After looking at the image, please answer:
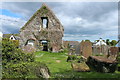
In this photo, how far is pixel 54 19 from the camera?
21672 mm

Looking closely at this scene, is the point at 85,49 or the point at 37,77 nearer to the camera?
the point at 37,77

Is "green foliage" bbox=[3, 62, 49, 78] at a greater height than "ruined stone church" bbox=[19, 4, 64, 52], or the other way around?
"ruined stone church" bbox=[19, 4, 64, 52]

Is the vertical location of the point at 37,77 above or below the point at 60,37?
below

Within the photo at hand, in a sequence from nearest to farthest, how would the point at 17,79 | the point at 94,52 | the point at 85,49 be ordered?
the point at 17,79 → the point at 85,49 → the point at 94,52

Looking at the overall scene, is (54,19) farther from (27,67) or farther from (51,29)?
(27,67)

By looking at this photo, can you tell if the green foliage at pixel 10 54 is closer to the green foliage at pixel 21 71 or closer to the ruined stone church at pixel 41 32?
the green foliage at pixel 21 71

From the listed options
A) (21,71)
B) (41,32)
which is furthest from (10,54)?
(41,32)

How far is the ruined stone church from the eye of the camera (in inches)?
844

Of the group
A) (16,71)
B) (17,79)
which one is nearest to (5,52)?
(16,71)

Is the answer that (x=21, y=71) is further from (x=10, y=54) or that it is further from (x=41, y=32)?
(x=41, y=32)

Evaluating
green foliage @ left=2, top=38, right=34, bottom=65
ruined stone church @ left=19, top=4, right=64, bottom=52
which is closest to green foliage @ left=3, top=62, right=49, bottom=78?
green foliage @ left=2, top=38, right=34, bottom=65

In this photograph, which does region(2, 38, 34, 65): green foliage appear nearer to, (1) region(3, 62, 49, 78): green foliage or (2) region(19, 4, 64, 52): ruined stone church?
(1) region(3, 62, 49, 78): green foliage

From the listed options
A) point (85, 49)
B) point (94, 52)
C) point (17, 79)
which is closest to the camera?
point (17, 79)

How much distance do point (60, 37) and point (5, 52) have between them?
53.8 ft
